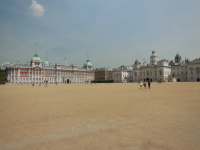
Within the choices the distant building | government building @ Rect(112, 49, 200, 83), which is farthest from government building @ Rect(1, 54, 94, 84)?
government building @ Rect(112, 49, 200, 83)

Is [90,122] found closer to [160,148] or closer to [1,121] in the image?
[160,148]

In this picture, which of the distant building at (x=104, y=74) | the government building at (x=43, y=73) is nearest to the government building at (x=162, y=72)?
the distant building at (x=104, y=74)

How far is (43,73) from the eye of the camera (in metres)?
109

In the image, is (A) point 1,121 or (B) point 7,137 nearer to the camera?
(B) point 7,137

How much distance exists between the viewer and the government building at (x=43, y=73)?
9838cm

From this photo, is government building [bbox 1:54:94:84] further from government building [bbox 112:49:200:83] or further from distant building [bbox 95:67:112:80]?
government building [bbox 112:49:200:83]

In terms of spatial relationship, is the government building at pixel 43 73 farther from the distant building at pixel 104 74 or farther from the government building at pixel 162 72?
the government building at pixel 162 72

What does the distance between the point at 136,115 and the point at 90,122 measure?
3.14 metres

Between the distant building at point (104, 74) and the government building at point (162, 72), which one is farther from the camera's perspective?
the distant building at point (104, 74)

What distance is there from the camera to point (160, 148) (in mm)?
5391

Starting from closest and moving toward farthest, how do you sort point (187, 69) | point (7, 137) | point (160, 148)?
1. point (160, 148)
2. point (7, 137)
3. point (187, 69)

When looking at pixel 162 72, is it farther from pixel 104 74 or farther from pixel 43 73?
pixel 43 73

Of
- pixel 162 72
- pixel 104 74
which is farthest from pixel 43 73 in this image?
pixel 162 72

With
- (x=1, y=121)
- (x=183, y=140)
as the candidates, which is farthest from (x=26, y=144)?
(x=183, y=140)
